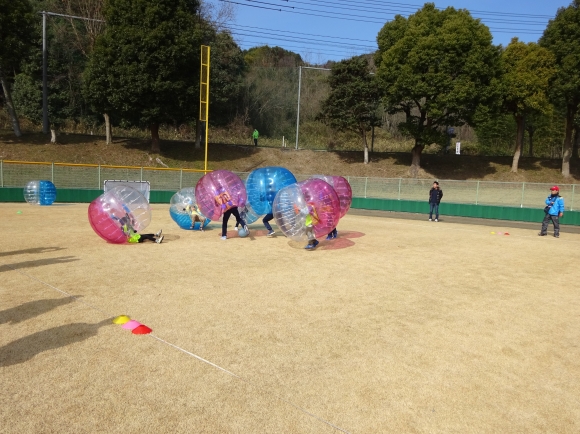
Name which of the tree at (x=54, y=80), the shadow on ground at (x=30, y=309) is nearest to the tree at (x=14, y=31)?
the tree at (x=54, y=80)

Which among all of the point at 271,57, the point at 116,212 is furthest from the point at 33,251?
the point at 271,57

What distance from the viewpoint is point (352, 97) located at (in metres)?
37.5

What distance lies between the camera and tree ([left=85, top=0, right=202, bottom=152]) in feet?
110

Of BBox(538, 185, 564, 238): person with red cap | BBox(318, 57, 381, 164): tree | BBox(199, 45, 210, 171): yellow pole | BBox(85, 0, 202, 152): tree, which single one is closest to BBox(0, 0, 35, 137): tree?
BBox(85, 0, 202, 152): tree

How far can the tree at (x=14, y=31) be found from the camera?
32.3 meters

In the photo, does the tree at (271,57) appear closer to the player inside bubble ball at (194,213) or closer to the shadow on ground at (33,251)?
the player inside bubble ball at (194,213)

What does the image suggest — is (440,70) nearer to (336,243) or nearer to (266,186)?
(336,243)

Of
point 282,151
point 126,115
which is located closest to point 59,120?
point 126,115

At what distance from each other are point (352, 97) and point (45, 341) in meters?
35.2

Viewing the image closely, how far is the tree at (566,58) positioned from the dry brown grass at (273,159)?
15.4ft

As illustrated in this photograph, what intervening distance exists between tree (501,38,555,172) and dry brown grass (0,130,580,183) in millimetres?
5195

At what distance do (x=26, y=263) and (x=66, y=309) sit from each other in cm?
356

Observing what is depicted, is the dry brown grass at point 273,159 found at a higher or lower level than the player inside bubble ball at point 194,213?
higher

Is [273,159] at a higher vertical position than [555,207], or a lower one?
higher
